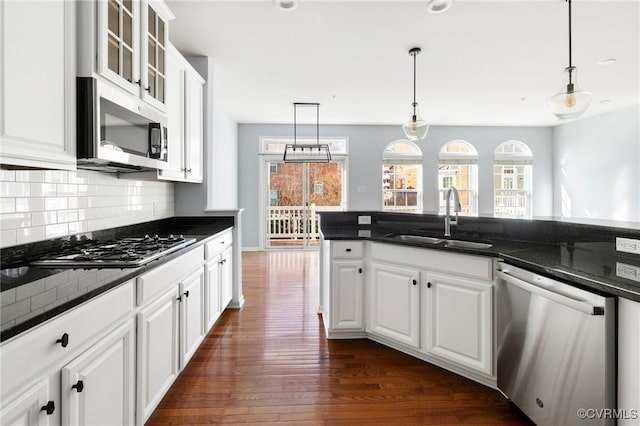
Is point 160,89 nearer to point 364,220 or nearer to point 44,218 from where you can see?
point 44,218

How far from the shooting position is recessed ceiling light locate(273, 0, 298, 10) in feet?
8.41

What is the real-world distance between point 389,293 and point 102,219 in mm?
2116

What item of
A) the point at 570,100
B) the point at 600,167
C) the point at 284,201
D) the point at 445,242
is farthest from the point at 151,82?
the point at 600,167

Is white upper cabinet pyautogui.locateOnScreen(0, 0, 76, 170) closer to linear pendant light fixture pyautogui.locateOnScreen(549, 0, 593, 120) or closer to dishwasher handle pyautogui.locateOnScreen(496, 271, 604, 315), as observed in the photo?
dishwasher handle pyautogui.locateOnScreen(496, 271, 604, 315)

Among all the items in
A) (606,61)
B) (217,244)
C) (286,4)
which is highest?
(606,61)

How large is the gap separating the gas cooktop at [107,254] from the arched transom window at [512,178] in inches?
297

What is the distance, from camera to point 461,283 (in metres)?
2.11

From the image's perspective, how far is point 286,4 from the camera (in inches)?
102

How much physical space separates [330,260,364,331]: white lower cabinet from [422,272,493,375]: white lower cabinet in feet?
1.92

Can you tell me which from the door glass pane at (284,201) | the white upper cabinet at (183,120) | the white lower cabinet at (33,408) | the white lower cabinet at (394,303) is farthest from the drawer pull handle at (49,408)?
the door glass pane at (284,201)

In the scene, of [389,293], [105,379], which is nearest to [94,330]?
[105,379]

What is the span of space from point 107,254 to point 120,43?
1.14 m

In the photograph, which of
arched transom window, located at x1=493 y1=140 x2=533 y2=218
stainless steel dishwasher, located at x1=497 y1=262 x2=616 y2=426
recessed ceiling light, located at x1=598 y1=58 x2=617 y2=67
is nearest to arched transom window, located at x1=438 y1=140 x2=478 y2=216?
arched transom window, located at x1=493 y1=140 x2=533 y2=218

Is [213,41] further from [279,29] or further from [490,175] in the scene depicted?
[490,175]
